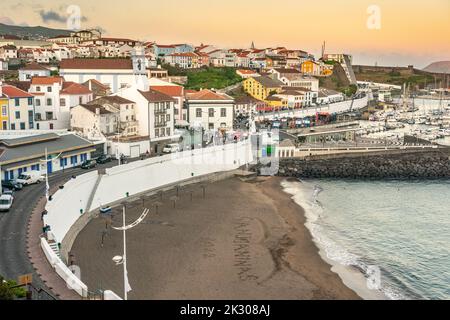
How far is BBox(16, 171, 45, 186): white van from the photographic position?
1719cm

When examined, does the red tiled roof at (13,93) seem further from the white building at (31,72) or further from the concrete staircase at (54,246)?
the white building at (31,72)

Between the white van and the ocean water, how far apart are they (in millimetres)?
9243

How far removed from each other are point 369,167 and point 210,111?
32.8ft

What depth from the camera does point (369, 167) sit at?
98.1 ft

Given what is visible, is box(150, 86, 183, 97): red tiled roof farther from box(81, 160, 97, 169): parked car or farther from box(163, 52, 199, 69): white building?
box(163, 52, 199, 69): white building

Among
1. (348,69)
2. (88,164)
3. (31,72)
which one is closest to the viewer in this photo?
(88,164)

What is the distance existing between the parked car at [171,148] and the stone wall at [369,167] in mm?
5792

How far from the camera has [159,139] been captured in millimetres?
26500

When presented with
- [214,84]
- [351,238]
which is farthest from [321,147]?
[214,84]

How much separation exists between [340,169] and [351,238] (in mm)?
12452

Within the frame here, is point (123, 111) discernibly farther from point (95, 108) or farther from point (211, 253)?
point (211, 253)

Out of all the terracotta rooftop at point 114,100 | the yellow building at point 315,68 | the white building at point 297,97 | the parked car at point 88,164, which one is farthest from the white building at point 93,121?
the yellow building at point 315,68

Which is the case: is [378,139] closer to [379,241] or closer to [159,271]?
[379,241]

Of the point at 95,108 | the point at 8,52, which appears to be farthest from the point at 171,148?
the point at 8,52
